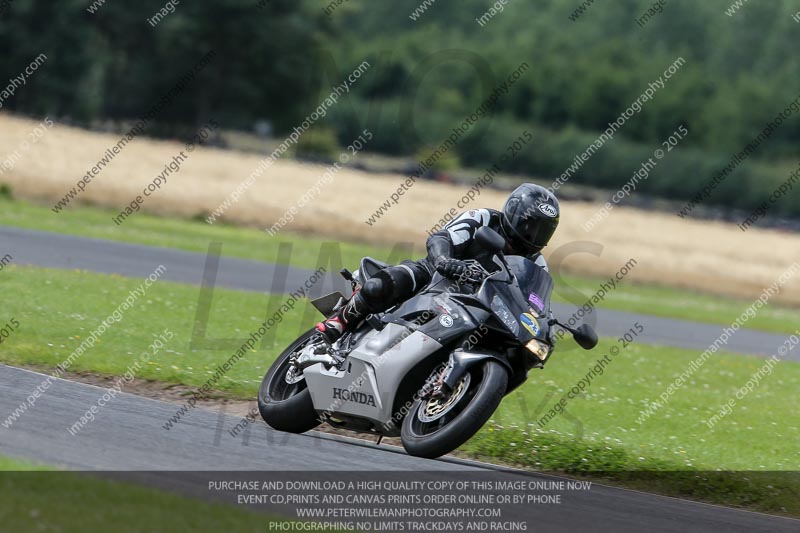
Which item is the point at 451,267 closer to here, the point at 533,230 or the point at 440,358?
the point at 440,358

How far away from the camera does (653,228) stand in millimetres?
37750

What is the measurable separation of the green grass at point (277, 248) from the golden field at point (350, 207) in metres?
0.87

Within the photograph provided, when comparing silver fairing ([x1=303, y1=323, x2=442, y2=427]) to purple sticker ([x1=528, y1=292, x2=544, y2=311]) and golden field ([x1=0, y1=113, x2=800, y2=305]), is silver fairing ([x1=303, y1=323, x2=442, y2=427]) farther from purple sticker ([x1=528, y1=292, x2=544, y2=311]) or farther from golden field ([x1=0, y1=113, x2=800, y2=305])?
golden field ([x1=0, y1=113, x2=800, y2=305])

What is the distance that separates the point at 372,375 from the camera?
7.80 meters

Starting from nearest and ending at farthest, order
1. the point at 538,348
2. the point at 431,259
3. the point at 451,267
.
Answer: the point at 538,348
the point at 451,267
the point at 431,259

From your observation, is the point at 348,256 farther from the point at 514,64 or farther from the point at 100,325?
the point at 514,64

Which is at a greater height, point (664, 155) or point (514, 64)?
point (664, 155)

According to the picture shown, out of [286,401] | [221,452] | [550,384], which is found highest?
[221,452]

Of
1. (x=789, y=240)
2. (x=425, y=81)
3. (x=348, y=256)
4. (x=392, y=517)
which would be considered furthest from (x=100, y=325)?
(x=425, y=81)

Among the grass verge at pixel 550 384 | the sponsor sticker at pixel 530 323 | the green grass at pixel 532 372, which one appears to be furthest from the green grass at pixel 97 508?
the green grass at pixel 532 372

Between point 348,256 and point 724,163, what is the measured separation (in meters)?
30.6

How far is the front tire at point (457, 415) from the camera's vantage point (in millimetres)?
7012

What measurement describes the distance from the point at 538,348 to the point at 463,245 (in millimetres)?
1089

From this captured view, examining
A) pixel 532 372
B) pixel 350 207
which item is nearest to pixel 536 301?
pixel 532 372
